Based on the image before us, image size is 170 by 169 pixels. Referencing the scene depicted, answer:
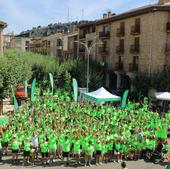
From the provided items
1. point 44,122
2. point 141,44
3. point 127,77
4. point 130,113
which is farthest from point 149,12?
point 44,122

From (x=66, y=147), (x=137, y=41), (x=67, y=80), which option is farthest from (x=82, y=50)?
(x=66, y=147)

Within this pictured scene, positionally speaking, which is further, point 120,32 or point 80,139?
point 120,32

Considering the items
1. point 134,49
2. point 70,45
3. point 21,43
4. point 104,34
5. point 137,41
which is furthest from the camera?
point 21,43

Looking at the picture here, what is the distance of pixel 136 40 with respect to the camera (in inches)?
1633

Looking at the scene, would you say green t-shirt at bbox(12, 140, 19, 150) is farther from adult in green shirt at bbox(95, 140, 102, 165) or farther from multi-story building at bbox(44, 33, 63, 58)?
multi-story building at bbox(44, 33, 63, 58)

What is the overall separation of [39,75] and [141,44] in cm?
1430

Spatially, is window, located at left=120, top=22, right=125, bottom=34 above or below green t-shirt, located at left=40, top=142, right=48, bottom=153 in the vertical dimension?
above

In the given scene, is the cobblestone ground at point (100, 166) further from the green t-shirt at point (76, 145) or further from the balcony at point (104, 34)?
the balcony at point (104, 34)

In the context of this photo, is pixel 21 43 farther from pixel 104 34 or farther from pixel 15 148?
pixel 15 148

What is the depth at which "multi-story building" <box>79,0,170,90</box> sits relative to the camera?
126ft

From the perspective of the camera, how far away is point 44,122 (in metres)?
20.0

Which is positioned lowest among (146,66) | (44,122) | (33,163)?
(33,163)

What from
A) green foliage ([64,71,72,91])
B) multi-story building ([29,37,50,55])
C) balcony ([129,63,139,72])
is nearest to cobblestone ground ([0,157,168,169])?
green foliage ([64,71,72,91])

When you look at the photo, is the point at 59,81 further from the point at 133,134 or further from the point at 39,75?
the point at 133,134
